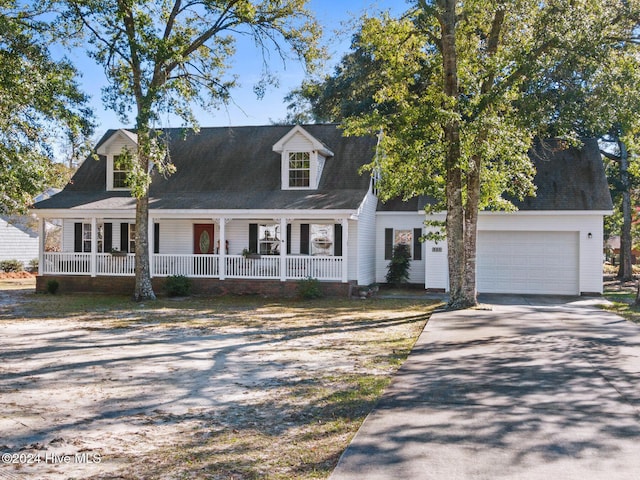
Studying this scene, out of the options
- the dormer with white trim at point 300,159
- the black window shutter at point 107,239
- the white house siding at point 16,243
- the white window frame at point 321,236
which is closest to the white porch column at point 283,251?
the white window frame at point 321,236

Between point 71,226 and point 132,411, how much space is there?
63.0ft

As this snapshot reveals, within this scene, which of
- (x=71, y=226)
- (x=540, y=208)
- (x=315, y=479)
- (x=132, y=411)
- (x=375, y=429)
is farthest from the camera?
(x=71, y=226)

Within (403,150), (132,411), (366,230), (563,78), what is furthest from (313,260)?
(132,411)

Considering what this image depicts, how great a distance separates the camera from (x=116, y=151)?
23.0 metres

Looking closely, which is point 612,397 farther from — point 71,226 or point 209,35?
point 71,226

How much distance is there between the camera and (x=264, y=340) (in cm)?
1138

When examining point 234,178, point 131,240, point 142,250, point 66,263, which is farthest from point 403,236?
point 66,263

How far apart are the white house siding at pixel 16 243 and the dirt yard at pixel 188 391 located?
65.9 feet

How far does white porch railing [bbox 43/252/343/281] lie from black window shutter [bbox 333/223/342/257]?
3.76 ft

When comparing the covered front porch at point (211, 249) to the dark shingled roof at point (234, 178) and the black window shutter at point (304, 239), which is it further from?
the dark shingled roof at point (234, 178)

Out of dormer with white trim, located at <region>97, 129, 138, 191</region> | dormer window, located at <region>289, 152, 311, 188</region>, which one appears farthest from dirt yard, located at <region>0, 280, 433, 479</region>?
dormer with white trim, located at <region>97, 129, 138, 191</region>

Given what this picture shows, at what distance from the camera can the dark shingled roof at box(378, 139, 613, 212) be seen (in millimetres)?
19938

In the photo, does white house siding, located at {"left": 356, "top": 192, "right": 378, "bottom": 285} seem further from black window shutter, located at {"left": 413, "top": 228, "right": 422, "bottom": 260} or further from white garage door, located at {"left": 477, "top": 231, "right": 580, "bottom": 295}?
white garage door, located at {"left": 477, "top": 231, "right": 580, "bottom": 295}

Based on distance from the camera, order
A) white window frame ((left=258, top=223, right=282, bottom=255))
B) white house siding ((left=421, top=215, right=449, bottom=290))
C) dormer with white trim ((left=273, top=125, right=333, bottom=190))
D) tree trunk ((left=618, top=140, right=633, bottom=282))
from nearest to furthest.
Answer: white house siding ((left=421, top=215, right=449, bottom=290)), dormer with white trim ((left=273, top=125, right=333, bottom=190)), white window frame ((left=258, top=223, right=282, bottom=255)), tree trunk ((left=618, top=140, right=633, bottom=282))
